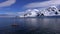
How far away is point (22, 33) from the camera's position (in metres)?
30.2

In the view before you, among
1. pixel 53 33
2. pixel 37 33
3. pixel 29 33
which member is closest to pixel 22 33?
pixel 29 33

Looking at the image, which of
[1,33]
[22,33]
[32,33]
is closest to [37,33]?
[32,33]

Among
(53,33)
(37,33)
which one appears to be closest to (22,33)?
(37,33)

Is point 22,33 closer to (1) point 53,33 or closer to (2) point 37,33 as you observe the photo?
(2) point 37,33

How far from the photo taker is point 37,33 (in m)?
30.3

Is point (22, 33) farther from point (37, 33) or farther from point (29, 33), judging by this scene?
point (37, 33)

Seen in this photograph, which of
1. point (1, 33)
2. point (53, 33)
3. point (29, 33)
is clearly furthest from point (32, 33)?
point (1, 33)

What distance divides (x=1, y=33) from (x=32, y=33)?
23.1ft

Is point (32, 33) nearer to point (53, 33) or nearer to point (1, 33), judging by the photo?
point (53, 33)

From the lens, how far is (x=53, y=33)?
30031 millimetres

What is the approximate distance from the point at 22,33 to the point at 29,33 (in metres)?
1.61

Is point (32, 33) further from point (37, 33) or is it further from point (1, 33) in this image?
point (1, 33)

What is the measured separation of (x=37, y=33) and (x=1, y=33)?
26.8 feet

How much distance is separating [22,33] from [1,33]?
4.74 meters
